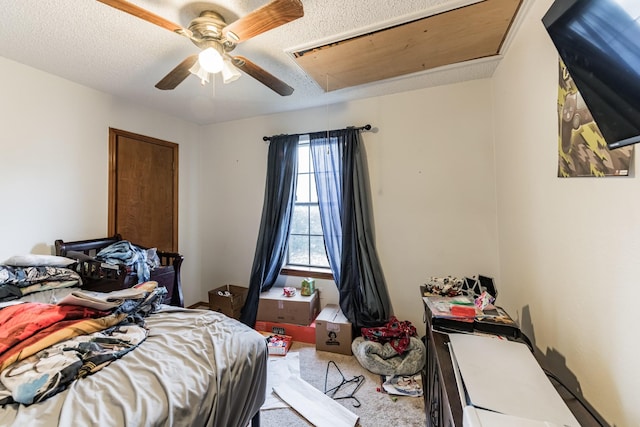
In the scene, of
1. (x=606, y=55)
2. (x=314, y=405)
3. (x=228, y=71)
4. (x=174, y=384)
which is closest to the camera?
(x=606, y=55)

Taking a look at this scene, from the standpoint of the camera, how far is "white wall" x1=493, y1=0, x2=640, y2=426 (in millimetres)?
778

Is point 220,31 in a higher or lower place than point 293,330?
higher

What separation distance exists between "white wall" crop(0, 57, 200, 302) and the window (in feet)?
6.08

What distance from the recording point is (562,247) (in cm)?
111

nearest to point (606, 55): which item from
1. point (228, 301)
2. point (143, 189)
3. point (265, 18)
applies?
point (265, 18)

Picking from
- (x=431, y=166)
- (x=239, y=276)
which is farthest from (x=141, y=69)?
(x=431, y=166)

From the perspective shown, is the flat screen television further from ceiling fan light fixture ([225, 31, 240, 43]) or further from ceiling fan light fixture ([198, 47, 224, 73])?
ceiling fan light fixture ([198, 47, 224, 73])

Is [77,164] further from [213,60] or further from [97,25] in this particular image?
[213,60]

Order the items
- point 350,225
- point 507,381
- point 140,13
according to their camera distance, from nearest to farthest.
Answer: point 507,381 → point 140,13 → point 350,225

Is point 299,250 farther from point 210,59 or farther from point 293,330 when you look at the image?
point 210,59

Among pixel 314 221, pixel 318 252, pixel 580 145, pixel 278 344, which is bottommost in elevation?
pixel 278 344

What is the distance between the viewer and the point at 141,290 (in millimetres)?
1505

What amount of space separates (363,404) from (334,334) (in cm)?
66

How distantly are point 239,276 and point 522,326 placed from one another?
9.32 ft
